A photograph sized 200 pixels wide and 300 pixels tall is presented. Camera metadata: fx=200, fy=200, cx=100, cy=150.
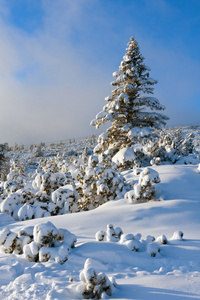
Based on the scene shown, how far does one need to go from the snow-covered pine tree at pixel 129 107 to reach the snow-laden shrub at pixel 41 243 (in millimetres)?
9113

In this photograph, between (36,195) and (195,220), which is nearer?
(195,220)

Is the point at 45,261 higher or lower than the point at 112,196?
lower

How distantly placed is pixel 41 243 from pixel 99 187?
12.9 feet

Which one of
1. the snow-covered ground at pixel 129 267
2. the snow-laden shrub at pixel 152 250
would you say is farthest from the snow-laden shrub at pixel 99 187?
the snow-laden shrub at pixel 152 250

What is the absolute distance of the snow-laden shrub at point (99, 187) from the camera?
689 cm

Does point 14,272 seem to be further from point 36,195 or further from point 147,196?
point 36,195

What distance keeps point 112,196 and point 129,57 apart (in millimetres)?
9753

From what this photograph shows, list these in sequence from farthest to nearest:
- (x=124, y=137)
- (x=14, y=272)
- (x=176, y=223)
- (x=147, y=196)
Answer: (x=124, y=137)
(x=147, y=196)
(x=176, y=223)
(x=14, y=272)

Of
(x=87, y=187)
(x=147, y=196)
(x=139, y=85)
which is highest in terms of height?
(x=139, y=85)

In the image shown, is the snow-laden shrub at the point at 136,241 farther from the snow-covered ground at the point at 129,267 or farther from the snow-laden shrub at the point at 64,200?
the snow-laden shrub at the point at 64,200

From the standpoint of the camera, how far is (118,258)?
2791 millimetres

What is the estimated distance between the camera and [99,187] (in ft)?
22.2

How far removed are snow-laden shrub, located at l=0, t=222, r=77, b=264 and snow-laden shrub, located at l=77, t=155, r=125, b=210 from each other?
364cm

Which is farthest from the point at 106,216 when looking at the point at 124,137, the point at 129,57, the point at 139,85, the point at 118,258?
the point at 129,57
